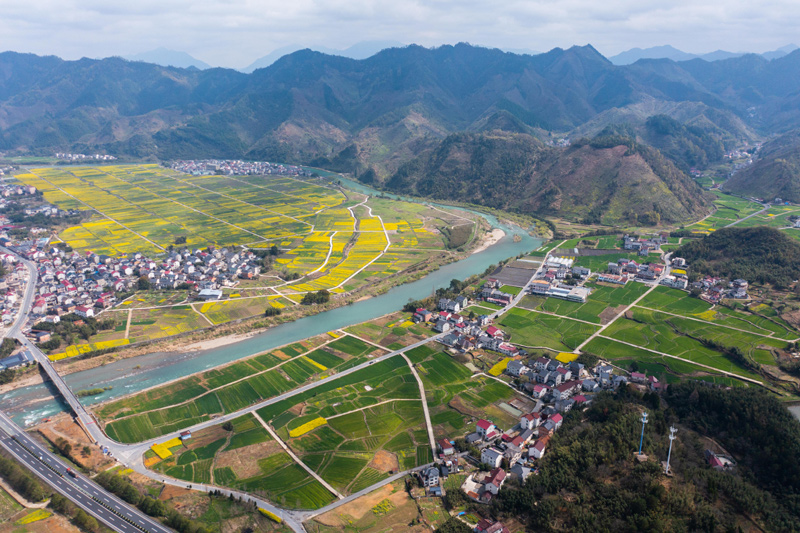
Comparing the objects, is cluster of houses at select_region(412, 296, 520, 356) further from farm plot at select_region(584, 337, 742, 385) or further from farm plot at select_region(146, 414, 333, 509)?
farm plot at select_region(146, 414, 333, 509)

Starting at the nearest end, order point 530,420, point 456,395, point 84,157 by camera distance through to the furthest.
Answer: point 530,420 < point 456,395 < point 84,157

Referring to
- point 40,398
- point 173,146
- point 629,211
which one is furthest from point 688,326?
point 173,146

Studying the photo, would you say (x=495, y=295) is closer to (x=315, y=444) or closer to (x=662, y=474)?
(x=315, y=444)

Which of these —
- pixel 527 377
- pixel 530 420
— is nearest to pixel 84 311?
pixel 527 377

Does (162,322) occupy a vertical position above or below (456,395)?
below

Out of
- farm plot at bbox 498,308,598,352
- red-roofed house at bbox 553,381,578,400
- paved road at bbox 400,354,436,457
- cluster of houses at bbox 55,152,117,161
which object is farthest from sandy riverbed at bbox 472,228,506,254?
cluster of houses at bbox 55,152,117,161

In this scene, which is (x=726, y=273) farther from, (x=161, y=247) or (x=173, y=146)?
(x=173, y=146)
